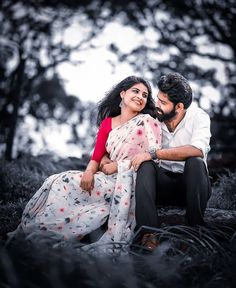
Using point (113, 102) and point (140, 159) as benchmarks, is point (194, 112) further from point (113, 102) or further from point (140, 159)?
point (113, 102)

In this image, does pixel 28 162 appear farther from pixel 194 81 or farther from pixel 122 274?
pixel 122 274

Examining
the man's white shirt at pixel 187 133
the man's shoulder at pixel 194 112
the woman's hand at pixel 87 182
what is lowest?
the woman's hand at pixel 87 182

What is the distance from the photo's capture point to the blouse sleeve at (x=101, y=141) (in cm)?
352

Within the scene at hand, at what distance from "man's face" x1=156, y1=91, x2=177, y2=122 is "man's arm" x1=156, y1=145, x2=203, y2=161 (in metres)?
0.46

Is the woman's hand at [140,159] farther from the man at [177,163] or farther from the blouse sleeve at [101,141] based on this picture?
the blouse sleeve at [101,141]

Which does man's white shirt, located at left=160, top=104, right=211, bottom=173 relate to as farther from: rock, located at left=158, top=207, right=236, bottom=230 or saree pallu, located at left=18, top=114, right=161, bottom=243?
rock, located at left=158, top=207, right=236, bottom=230

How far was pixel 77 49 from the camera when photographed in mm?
9336

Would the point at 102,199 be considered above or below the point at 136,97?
below

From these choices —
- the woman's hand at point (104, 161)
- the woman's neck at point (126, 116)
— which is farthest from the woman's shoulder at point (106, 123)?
the woman's hand at point (104, 161)

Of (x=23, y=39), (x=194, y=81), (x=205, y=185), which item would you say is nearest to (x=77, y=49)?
(x=23, y=39)

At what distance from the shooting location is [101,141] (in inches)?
141

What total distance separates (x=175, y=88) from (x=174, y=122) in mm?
260

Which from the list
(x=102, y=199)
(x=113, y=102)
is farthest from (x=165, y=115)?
(x=102, y=199)

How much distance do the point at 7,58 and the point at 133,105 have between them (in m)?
6.65
